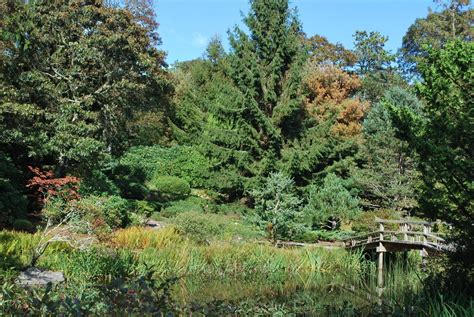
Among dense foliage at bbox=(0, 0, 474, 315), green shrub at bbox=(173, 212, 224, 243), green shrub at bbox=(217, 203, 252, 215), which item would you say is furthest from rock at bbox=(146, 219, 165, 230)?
green shrub at bbox=(217, 203, 252, 215)

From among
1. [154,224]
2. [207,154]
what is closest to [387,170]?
[207,154]

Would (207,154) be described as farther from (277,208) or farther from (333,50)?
(333,50)

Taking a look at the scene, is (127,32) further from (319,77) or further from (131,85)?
(319,77)

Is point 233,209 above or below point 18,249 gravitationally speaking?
above

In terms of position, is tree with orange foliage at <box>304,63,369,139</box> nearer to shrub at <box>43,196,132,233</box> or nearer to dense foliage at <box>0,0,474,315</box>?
dense foliage at <box>0,0,474,315</box>

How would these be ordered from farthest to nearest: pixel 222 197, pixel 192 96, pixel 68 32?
pixel 192 96 < pixel 222 197 < pixel 68 32

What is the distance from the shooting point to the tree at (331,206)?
64.2 feet

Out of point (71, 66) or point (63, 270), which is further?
point (71, 66)

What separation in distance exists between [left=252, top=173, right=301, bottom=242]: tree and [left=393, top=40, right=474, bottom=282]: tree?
9.03 m

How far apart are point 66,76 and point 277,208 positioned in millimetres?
8657

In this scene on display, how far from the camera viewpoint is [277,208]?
1712 cm

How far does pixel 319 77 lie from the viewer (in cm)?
2633

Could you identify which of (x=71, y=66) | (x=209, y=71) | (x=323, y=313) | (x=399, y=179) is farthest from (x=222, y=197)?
(x=323, y=313)

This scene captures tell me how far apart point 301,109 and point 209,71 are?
1161 cm
